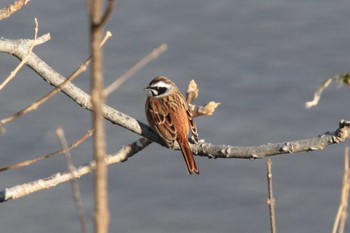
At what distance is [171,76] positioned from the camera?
29.0 ft

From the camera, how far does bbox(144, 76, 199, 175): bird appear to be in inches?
238

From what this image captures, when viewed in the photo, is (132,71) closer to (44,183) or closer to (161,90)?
(44,183)

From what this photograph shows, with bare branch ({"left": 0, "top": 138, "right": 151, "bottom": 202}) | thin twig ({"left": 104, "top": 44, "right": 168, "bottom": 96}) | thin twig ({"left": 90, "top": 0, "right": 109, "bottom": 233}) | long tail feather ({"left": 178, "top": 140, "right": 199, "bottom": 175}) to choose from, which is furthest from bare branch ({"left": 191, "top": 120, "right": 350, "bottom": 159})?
thin twig ({"left": 90, "top": 0, "right": 109, "bottom": 233})

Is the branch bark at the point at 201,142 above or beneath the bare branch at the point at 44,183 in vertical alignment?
above

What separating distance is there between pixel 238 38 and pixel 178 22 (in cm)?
56

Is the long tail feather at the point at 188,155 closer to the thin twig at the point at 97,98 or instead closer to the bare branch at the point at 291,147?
the bare branch at the point at 291,147

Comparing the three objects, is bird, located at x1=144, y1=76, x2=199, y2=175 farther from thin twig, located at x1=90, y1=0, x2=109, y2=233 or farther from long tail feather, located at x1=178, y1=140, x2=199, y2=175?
thin twig, located at x1=90, y1=0, x2=109, y2=233

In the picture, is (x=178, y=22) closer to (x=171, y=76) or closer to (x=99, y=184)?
(x=171, y=76)

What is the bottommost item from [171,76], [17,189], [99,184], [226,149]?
[99,184]

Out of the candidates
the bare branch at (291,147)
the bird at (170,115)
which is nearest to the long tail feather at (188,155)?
the bird at (170,115)

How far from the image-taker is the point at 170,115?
6.74m

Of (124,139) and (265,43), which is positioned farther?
(265,43)

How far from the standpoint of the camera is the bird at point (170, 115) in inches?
238

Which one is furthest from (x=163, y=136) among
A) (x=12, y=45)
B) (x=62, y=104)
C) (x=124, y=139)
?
(x=62, y=104)
